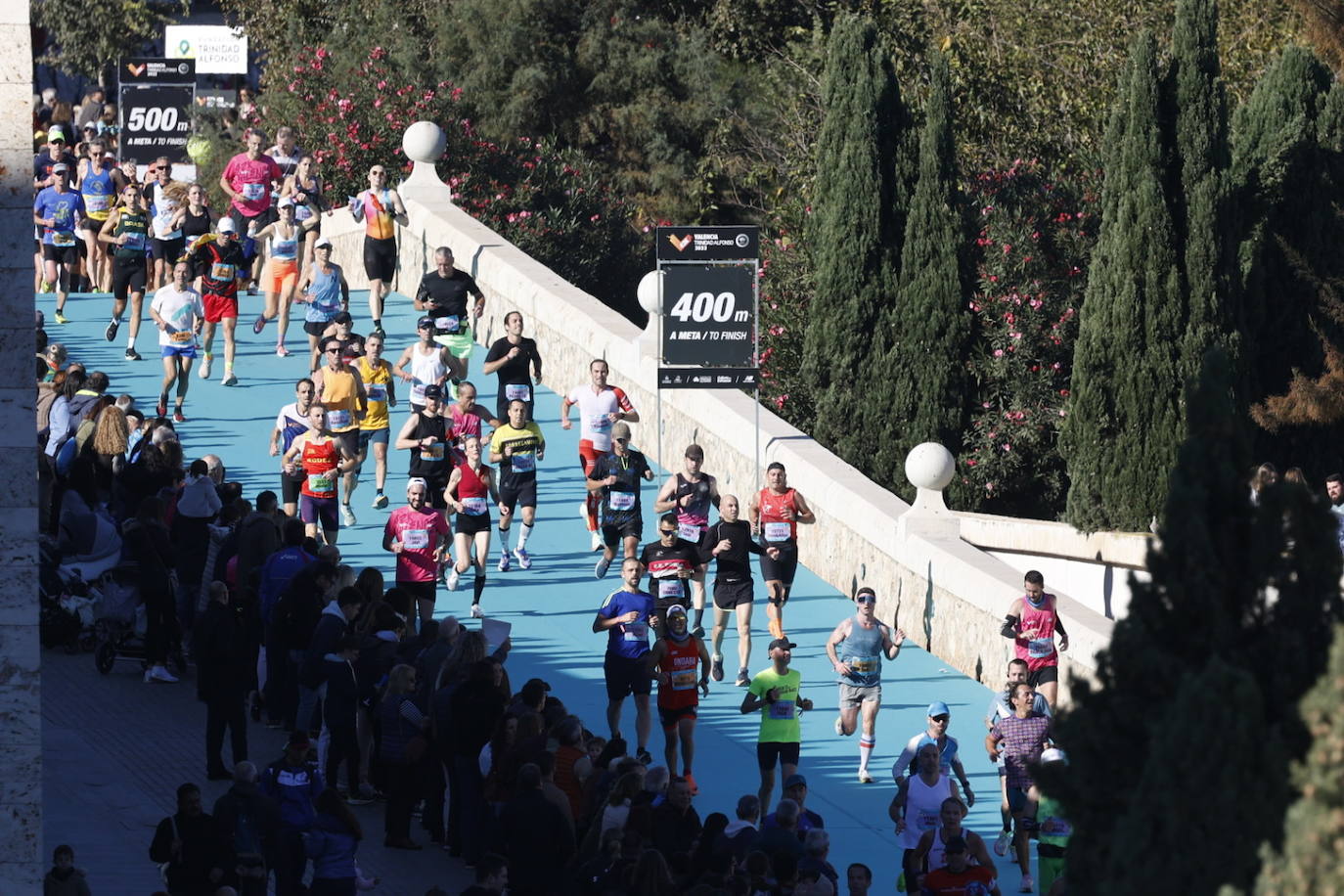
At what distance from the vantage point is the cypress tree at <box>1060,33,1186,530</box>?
2344cm

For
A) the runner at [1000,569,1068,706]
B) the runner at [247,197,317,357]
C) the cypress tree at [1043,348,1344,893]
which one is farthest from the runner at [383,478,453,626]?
the cypress tree at [1043,348,1344,893]

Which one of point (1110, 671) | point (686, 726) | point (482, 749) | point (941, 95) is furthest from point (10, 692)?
point (941, 95)

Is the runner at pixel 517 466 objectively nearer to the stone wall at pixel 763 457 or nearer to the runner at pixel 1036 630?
the stone wall at pixel 763 457

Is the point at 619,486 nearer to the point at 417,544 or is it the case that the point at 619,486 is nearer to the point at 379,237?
the point at 417,544

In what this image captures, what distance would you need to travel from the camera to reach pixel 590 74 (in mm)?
38438

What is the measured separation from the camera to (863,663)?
17844 millimetres

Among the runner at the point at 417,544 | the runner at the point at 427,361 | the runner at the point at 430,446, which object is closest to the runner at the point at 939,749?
the runner at the point at 417,544

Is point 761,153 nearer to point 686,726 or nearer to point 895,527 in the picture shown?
point 895,527

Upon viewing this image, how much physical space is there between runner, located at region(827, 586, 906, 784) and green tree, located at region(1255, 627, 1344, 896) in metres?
10.1

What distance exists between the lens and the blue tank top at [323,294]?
24.1m

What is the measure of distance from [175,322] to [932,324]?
309 inches

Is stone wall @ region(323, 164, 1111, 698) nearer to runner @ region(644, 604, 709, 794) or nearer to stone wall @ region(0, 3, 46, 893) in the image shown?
runner @ region(644, 604, 709, 794)

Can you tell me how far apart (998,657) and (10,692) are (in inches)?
382

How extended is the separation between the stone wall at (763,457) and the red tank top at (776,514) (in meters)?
1.43
